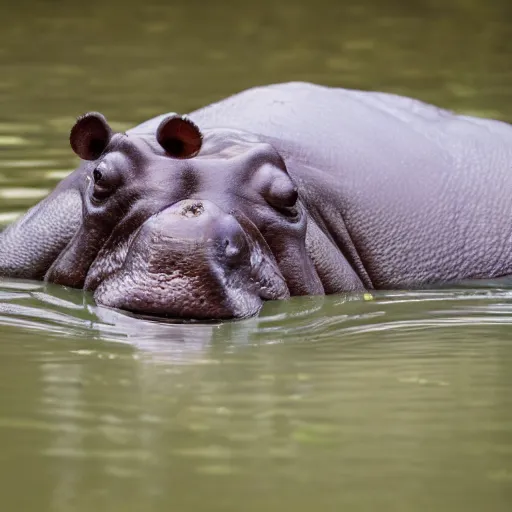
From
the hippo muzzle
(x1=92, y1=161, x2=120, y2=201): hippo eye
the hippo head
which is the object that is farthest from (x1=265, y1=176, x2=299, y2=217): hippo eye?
(x1=92, y1=161, x2=120, y2=201): hippo eye

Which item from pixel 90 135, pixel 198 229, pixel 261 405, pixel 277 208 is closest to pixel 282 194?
pixel 277 208

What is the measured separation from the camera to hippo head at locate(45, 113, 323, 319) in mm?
4504

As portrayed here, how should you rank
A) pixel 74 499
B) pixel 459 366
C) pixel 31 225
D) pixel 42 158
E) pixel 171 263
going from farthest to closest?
pixel 42 158 → pixel 31 225 → pixel 171 263 → pixel 459 366 → pixel 74 499

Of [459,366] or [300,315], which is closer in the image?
[459,366]

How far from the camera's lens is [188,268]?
14.7ft

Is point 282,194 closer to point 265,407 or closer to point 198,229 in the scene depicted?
point 198,229

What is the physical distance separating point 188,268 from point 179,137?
0.57m

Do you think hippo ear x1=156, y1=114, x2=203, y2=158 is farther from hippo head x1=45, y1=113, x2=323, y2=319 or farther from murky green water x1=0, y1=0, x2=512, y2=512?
murky green water x1=0, y1=0, x2=512, y2=512

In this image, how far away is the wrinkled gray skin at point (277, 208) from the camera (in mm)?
4570

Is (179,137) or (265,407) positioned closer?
(265,407)

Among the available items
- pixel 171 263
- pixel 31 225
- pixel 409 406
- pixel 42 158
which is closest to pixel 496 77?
pixel 42 158

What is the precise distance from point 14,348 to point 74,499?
4.28 ft

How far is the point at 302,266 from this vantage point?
198 inches

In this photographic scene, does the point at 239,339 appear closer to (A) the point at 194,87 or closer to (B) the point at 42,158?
(B) the point at 42,158
